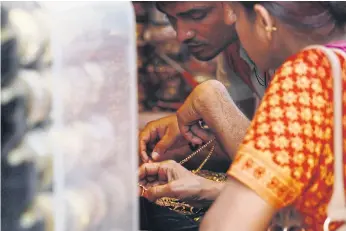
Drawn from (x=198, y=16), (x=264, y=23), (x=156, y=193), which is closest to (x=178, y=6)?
(x=198, y=16)

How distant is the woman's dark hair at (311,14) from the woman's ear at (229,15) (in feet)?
0.22

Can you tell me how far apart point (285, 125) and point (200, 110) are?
229 millimetres

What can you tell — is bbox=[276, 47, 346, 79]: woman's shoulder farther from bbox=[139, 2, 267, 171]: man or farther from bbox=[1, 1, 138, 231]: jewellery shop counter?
bbox=[1, 1, 138, 231]: jewellery shop counter

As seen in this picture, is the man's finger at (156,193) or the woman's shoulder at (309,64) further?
the man's finger at (156,193)

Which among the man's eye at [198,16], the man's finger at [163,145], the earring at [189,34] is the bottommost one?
the man's finger at [163,145]

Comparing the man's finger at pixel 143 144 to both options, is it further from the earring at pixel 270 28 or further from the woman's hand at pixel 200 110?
the earring at pixel 270 28

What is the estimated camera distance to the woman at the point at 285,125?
103 centimetres

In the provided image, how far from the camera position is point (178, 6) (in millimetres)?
1166

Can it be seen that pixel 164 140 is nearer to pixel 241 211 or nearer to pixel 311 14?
pixel 241 211

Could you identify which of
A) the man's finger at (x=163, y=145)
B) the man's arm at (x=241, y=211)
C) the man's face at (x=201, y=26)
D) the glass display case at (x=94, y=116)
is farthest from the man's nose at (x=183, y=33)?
the man's arm at (x=241, y=211)

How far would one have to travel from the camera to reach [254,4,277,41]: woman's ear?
1111 millimetres

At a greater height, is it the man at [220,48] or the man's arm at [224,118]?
the man at [220,48]

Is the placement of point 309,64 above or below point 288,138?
above

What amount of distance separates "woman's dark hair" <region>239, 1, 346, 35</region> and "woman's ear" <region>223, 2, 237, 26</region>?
7 cm
